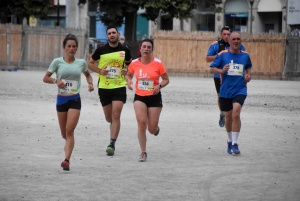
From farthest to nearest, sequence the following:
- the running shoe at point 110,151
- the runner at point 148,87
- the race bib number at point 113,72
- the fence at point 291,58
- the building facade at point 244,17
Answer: the building facade at point 244,17 < the fence at point 291,58 < the race bib number at point 113,72 < the running shoe at point 110,151 < the runner at point 148,87

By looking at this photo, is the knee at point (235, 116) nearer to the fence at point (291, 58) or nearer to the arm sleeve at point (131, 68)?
the arm sleeve at point (131, 68)

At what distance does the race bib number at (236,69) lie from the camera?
13197 millimetres

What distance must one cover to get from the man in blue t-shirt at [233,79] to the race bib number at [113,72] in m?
1.42

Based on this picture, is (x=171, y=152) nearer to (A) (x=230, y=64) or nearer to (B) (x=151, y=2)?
(A) (x=230, y=64)

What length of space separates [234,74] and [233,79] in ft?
0.26

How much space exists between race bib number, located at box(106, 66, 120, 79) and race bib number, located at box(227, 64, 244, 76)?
1.66 metres

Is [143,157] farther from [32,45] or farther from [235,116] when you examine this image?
[32,45]

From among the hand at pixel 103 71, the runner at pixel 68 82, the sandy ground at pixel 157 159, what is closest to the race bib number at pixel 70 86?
the runner at pixel 68 82

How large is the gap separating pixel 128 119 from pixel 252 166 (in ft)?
24.8

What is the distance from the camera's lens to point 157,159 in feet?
39.8

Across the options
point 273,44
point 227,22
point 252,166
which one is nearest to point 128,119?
point 252,166

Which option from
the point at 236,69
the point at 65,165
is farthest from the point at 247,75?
the point at 65,165

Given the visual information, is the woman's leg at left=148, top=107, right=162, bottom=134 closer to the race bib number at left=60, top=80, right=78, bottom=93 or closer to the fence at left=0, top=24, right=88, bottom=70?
the race bib number at left=60, top=80, right=78, bottom=93

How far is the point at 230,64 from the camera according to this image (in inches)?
521
